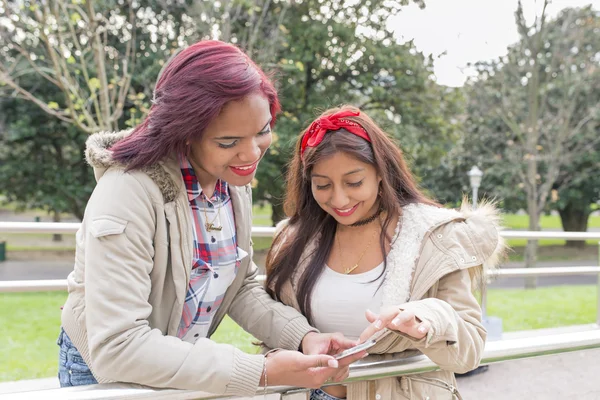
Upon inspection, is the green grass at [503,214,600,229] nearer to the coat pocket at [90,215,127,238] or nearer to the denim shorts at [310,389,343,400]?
the denim shorts at [310,389,343,400]

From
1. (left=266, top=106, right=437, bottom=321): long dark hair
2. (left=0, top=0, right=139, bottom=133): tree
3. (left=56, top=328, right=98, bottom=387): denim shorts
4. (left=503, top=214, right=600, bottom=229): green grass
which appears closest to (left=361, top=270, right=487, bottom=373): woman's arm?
(left=266, top=106, right=437, bottom=321): long dark hair

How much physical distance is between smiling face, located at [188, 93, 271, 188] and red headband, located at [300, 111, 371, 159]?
34cm

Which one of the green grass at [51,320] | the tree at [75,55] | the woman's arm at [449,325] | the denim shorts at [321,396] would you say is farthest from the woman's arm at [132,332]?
the tree at [75,55]

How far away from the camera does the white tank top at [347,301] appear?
1.76 m

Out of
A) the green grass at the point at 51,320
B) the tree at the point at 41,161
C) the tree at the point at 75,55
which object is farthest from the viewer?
the tree at the point at 41,161

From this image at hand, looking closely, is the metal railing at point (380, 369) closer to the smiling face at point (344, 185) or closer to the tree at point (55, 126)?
the smiling face at point (344, 185)

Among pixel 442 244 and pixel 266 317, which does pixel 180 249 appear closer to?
pixel 266 317

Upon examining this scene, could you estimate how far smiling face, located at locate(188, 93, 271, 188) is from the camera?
140 centimetres

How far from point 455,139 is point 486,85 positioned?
2.57 meters

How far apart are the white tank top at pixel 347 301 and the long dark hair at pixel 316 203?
0.12ft

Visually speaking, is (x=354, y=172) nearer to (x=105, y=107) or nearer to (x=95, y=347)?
(x=95, y=347)

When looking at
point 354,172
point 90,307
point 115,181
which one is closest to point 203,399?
point 90,307

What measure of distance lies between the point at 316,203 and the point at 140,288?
857mm

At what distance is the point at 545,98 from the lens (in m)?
15.7
